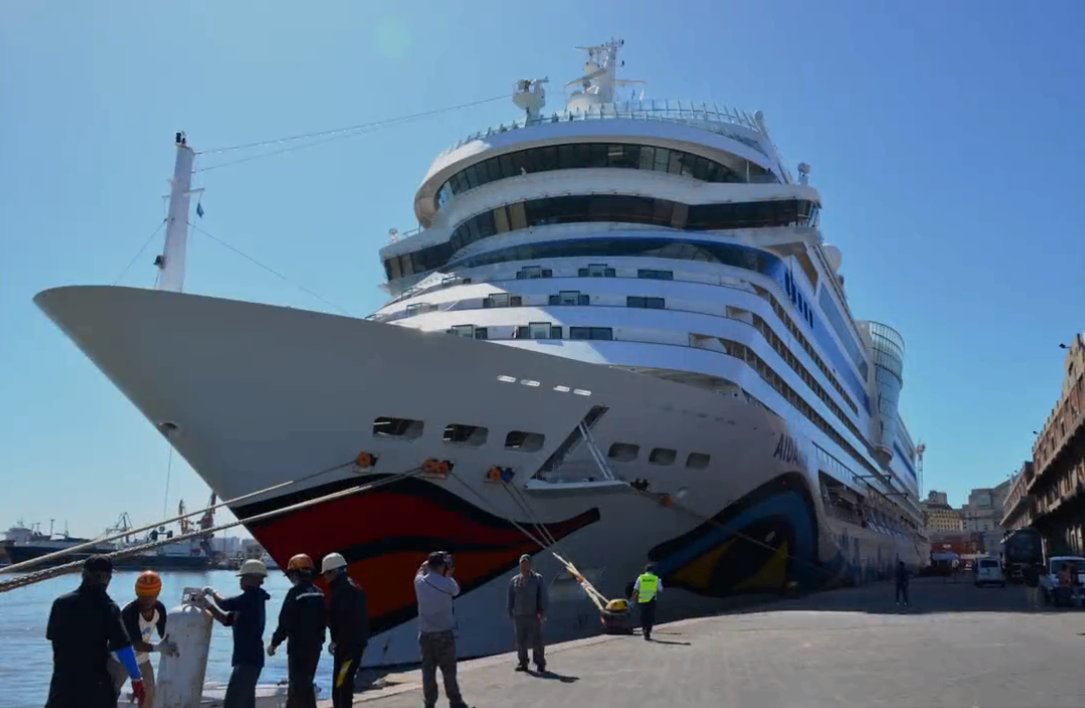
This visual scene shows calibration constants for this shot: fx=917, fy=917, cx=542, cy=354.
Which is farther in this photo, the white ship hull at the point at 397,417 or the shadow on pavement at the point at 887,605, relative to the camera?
the shadow on pavement at the point at 887,605

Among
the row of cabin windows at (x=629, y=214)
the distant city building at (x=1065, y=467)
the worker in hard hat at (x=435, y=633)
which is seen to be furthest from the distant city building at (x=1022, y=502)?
the worker in hard hat at (x=435, y=633)

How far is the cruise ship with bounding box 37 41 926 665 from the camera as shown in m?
11.2

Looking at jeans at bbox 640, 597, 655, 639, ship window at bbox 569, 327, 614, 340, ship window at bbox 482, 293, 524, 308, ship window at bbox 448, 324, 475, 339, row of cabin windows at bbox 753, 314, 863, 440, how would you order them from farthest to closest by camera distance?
row of cabin windows at bbox 753, 314, 863, 440 < ship window at bbox 482, 293, 524, 308 < ship window at bbox 448, 324, 475, 339 < ship window at bbox 569, 327, 614, 340 < jeans at bbox 640, 597, 655, 639

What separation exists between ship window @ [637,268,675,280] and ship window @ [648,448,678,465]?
154 inches

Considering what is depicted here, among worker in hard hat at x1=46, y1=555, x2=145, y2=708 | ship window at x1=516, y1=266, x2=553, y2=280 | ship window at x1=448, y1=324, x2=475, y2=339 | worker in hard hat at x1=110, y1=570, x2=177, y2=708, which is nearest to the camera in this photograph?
worker in hard hat at x1=46, y1=555, x2=145, y2=708

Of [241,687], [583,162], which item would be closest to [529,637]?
[241,687]

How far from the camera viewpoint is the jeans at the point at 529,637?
27.7ft

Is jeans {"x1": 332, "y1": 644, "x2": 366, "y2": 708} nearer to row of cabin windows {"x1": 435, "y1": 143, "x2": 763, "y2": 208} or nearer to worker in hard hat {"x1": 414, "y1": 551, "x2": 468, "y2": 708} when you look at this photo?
worker in hard hat {"x1": 414, "y1": 551, "x2": 468, "y2": 708}

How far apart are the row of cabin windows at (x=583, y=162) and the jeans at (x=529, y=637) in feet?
42.4

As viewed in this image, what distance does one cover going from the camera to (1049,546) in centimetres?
5528

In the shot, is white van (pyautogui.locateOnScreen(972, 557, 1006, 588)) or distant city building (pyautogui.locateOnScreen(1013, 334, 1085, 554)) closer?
white van (pyautogui.locateOnScreen(972, 557, 1006, 588))

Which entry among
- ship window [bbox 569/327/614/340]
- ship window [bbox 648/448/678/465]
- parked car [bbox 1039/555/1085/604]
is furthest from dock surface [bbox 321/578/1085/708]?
parked car [bbox 1039/555/1085/604]

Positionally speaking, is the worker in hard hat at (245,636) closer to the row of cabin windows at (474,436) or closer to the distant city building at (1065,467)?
the row of cabin windows at (474,436)

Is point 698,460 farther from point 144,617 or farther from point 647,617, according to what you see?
point 144,617
